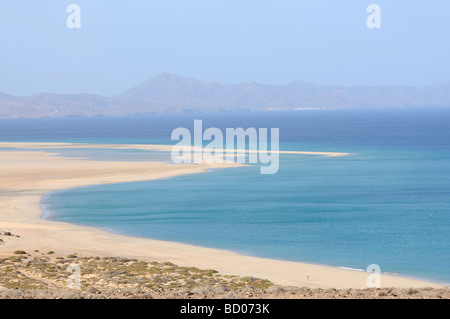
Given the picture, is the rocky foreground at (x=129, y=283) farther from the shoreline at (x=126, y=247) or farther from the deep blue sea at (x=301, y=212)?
the deep blue sea at (x=301, y=212)

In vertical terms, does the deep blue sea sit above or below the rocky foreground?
above

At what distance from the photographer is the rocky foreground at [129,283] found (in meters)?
20.6

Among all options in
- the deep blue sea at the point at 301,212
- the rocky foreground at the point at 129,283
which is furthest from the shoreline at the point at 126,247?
the rocky foreground at the point at 129,283

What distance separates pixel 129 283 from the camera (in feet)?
86.1

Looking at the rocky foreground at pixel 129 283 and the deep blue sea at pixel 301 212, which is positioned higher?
the deep blue sea at pixel 301 212

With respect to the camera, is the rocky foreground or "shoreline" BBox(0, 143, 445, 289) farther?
"shoreline" BBox(0, 143, 445, 289)

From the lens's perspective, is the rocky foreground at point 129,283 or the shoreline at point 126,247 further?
the shoreline at point 126,247

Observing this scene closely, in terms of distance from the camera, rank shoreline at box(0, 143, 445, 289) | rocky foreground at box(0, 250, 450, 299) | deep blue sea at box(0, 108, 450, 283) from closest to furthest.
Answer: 1. rocky foreground at box(0, 250, 450, 299)
2. shoreline at box(0, 143, 445, 289)
3. deep blue sea at box(0, 108, 450, 283)

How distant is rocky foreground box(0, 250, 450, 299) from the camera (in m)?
20.6

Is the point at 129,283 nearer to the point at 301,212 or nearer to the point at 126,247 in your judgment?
A: the point at 126,247

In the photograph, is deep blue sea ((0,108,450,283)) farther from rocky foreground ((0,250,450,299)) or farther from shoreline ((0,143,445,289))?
rocky foreground ((0,250,450,299))

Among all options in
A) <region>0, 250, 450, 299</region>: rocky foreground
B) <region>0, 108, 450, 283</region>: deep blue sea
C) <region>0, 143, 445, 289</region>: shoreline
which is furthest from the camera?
<region>0, 108, 450, 283</region>: deep blue sea

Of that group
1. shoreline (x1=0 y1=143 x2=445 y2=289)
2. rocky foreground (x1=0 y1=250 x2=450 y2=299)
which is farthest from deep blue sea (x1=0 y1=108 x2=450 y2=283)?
rocky foreground (x1=0 y1=250 x2=450 y2=299)

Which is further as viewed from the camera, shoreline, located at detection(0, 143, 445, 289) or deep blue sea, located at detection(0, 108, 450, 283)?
deep blue sea, located at detection(0, 108, 450, 283)
